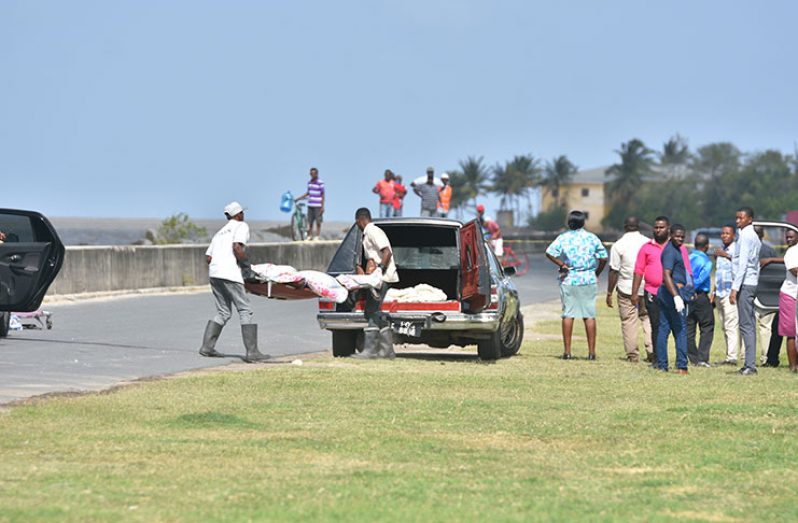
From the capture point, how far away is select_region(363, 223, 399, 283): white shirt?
1747 centimetres

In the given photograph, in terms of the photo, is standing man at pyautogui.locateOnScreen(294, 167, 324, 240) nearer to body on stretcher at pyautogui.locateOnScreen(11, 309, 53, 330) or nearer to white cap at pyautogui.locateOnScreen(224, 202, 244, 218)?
body on stretcher at pyautogui.locateOnScreen(11, 309, 53, 330)

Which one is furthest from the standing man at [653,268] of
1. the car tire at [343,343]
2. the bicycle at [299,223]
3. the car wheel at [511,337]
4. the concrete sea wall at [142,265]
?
the bicycle at [299,223]

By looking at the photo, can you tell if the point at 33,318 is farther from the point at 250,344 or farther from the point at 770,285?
the point at 770,285

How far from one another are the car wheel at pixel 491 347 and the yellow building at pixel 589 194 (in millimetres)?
164935

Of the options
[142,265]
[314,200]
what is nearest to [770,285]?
[142,265]

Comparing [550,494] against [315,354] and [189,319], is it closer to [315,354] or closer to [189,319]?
[315,354]

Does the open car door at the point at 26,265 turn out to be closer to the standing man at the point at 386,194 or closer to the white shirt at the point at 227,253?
the white shirt at the point at 227,253

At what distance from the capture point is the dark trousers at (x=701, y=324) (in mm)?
18469

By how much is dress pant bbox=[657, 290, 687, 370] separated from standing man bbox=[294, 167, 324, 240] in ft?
73.9

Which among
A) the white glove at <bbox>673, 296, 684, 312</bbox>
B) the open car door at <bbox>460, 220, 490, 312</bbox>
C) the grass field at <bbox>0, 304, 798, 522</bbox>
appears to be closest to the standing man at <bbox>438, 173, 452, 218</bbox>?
the open car door at <bbox>460, 220, 490, 312</bbox>

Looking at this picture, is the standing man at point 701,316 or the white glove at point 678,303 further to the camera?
the standing man at point 701,316

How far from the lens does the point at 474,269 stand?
1775 cm

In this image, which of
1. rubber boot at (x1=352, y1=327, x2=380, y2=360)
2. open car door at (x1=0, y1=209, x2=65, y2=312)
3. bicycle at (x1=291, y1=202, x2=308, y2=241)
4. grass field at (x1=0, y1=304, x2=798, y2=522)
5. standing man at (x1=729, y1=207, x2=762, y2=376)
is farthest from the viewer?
bicycle at (x1=291, y1=202, x2=308, y2=241)

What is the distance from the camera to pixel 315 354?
63.1 feet
